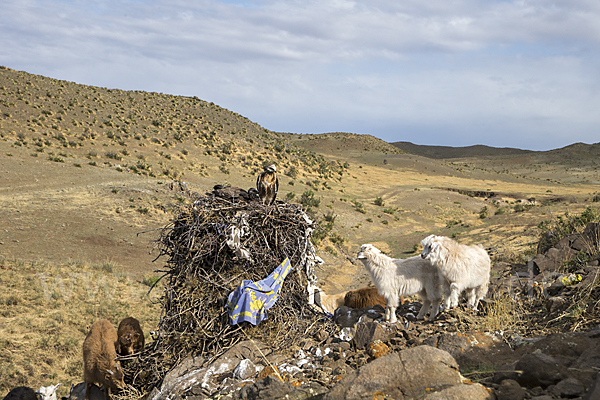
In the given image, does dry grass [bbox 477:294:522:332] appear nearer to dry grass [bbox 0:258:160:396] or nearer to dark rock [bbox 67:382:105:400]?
dark rock [bbox 67:382:105:400]

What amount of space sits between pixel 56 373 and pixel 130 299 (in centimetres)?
385

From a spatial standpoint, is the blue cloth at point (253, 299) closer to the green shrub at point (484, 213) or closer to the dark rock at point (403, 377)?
the dark rock at point (403, 377)

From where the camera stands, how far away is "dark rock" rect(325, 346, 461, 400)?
3.81 meters

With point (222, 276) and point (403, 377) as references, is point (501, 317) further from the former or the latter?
point (222, 276)

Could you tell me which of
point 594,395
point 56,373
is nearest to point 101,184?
point 56,373

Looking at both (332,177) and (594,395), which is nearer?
(594,395)

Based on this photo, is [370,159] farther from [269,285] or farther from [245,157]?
[269,285]

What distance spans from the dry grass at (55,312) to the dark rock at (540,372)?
8725 mm

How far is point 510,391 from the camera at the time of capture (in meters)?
3.48

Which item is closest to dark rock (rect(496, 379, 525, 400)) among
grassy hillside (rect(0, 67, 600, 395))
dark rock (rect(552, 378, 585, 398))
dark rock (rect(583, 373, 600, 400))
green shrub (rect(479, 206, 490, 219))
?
dark rock (rect(552, 378, 585, 398))

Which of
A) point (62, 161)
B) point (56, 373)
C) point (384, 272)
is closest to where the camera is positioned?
point (384, 272)

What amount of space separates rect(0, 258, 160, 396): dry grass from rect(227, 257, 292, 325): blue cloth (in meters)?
5.04

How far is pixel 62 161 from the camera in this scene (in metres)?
28.4

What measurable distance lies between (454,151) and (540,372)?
134926 millimetres
